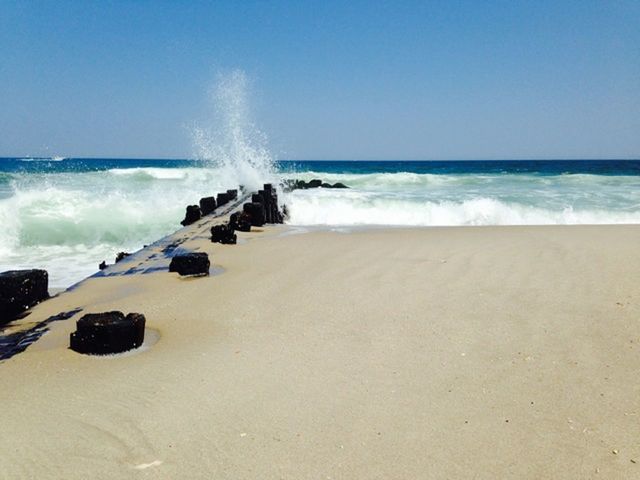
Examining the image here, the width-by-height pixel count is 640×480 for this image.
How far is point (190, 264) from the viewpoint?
4.43 metres

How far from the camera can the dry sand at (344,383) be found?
1.79m

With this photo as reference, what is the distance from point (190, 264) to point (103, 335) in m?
1.76

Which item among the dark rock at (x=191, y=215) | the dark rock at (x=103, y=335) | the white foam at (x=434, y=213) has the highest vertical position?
the dark rock at (x=103, y=335)

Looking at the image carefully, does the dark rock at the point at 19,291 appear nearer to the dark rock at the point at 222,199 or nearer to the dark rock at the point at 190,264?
the dark rock at the point at 190,264

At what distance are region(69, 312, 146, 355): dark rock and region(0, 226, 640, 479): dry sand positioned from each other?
0.23 ft

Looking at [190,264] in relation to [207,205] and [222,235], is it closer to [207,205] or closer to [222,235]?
[222,235]

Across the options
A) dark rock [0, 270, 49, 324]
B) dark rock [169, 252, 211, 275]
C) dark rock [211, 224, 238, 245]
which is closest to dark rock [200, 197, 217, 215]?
dark rock [211, 224, 238, 245]

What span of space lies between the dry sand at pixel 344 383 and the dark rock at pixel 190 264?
169mm

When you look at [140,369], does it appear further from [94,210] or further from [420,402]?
[94,210]

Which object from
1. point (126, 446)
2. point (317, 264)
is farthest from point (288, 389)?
point (317, 264)

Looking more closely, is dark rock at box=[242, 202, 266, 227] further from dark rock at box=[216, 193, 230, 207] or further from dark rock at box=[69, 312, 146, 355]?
dark rock at box=[69, 312, 146, 355]

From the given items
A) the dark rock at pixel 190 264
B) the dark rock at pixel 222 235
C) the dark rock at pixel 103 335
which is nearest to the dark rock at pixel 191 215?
the dark rock at pixel 222 235

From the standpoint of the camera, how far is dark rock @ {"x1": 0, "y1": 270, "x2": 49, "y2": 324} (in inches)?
126

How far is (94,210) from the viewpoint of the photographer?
11.7 meters
